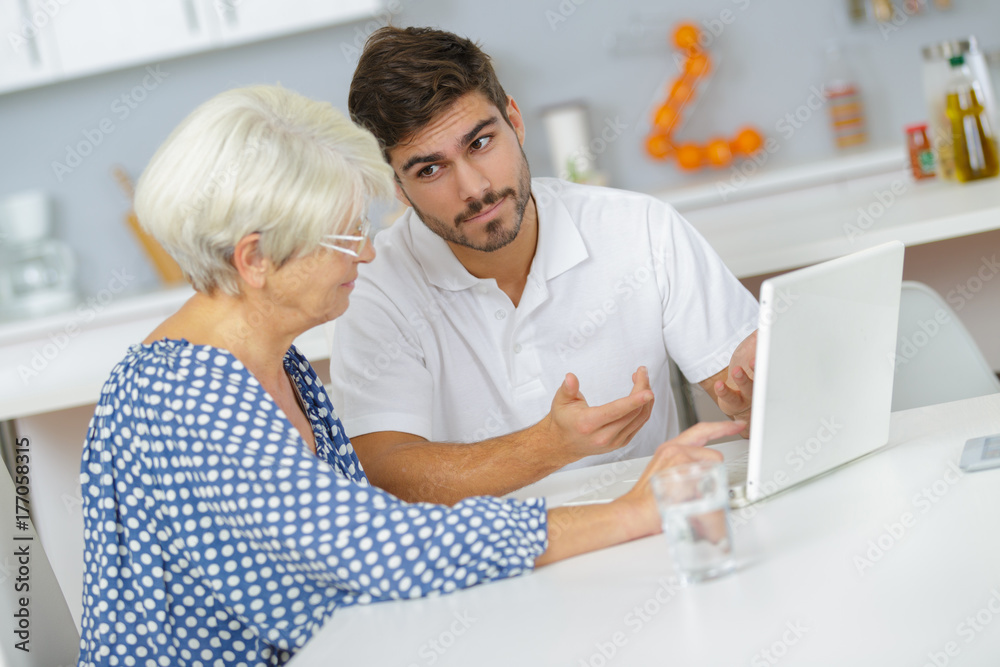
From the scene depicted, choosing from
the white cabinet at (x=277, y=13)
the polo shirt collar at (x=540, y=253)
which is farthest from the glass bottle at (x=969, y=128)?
the white cabinet at (x=277, y=13)

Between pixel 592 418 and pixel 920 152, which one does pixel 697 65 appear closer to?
pixel 920 152

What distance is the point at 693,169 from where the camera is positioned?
338 cm

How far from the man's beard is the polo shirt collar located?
5 centimetres

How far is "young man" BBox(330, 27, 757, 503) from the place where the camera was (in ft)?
4.57

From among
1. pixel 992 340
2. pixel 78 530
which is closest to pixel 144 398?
pixel 78 530

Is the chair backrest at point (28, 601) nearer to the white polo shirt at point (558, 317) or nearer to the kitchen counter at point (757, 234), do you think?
the white polo shirt at point (558, 317)

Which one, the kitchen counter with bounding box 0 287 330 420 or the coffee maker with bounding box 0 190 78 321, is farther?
the coffee maker with bounding box 0 190 78 321

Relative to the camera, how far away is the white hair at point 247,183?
0.94m

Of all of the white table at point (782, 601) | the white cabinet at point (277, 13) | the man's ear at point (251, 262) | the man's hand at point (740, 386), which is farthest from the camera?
the white cabinet at point (277, 13)

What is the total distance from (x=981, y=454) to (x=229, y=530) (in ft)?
2.29

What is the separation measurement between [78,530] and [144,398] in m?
1.41

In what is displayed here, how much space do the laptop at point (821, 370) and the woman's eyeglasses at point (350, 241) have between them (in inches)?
16.1

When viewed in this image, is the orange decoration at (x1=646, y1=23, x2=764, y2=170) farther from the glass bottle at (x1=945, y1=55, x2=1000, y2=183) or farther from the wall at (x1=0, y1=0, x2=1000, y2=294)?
the glass bottle at (x1=945, y1=55, x2=1000, y2=183)

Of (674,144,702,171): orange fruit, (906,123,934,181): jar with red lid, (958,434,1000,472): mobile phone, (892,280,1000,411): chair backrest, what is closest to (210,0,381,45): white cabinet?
(674,144,702,171): orange fruit
